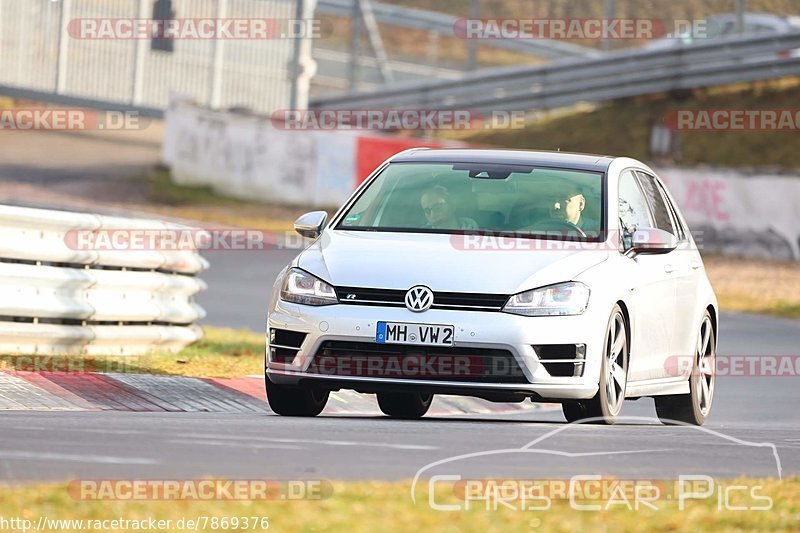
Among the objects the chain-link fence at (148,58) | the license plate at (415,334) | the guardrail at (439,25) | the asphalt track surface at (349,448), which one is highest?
the guardrail at (439,25)

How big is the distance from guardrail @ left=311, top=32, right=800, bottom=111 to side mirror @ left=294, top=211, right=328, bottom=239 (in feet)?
68.3

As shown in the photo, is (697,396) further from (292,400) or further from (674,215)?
(292,400)

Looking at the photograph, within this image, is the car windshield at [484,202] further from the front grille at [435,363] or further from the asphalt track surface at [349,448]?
the asphalt track surface at [349,448]

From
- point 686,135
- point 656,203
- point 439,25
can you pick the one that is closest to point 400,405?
point 656,203

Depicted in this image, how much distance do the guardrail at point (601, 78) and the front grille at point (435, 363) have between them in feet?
71.2

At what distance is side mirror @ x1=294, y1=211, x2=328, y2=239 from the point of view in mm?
10227

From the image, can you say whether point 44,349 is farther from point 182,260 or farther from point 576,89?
point 576,89

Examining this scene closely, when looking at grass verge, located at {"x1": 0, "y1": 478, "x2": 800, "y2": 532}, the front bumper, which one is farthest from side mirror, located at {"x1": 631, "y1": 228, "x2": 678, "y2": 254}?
grass verge, located at {"x1": 0, "y1": 478, "x2": 800, "y2": 532}

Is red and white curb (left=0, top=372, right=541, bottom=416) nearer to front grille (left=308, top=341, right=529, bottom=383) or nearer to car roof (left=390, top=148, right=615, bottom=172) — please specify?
front grille (left=308, top=341, right=529, bottom=383)

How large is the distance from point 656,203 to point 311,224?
2.49 meters

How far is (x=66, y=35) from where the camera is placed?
116 ft

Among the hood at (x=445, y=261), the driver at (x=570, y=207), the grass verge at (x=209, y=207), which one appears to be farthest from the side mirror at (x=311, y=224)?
the grass verge at (x=209, y=207)

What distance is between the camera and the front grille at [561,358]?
9266 mm

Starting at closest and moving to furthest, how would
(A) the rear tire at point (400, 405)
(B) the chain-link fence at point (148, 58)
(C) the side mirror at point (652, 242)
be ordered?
(C) the side mirror at point (652, 242), (A) the rear tire at point (400, 405), (B) the chain-link fence at point (148, 58)
